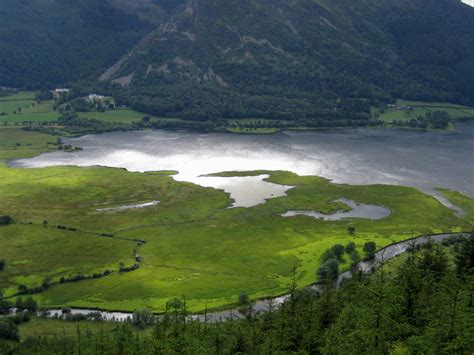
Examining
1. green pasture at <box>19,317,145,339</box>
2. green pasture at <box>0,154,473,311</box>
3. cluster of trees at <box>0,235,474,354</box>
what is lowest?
green pasture at <box>19,317,145,339</box>

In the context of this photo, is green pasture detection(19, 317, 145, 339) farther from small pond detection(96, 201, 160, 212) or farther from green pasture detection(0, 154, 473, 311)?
small pond detection(96, 201, 160, 212)

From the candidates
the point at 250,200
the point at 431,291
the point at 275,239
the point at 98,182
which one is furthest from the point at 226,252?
the point at 98,182

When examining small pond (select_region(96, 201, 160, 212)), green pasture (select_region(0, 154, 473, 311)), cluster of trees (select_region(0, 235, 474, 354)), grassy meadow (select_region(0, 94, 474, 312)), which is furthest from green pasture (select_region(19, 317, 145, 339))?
small pond (select_region(96, 201, 160, 212))

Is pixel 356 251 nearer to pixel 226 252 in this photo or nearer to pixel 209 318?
pixel 226 252

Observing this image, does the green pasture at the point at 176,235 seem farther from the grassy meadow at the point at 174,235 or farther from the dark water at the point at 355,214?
the dark water at the point at 355,214

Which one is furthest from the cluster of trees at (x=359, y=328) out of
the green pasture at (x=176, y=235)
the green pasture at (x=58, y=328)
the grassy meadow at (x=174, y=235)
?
the grassy meadow at (x=174, y=235)

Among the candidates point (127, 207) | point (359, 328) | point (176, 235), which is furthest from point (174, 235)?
point (359, 328)
